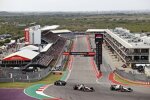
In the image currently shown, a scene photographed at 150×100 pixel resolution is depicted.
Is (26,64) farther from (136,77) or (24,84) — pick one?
(136,77)

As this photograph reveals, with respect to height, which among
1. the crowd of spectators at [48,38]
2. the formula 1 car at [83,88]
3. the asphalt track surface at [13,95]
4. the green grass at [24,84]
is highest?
the crowd of spectators at [48,38]

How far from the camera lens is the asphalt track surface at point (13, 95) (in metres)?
32.7

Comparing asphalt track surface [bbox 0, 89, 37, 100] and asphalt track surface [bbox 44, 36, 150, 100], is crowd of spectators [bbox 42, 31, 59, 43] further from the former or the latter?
asphalt track surface [bbox 0, 89, 37, 100]

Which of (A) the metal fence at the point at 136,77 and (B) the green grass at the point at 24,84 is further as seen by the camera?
(A) the metal fence at the point at 136,77

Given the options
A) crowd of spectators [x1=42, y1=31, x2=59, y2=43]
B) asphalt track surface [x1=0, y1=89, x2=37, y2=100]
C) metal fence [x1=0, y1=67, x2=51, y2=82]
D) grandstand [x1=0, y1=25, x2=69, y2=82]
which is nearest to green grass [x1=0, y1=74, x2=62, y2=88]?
metal fence [x1=0, y1=67, x2=51, y2=82]

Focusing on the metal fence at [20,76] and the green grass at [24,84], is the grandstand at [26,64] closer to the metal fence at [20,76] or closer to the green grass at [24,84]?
the metal fence at [20,76]

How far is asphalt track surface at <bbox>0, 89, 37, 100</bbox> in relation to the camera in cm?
3272

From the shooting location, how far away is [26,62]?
51.8m

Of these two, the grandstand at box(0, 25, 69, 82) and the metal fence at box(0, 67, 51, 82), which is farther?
the grandstand at box(0, 25, 69, 82)

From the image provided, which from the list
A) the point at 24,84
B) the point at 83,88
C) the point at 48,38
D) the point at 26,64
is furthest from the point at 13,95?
the point at 48,38

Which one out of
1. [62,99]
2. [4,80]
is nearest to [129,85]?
[62,99]

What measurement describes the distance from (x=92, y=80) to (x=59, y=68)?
967cm

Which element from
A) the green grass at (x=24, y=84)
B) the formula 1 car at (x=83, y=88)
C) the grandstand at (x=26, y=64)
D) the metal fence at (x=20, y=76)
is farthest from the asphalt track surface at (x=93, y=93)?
the grandstand at (x=26, y=64)

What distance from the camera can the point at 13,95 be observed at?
34.0m
